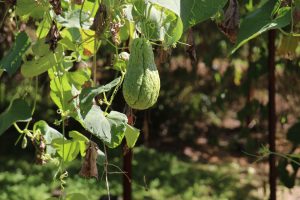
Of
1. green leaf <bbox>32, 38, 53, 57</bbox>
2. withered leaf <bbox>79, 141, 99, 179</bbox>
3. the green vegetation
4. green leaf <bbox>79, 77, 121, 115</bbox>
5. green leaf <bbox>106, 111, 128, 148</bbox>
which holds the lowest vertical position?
the green vegetation

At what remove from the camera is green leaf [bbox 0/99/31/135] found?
106 centimetres

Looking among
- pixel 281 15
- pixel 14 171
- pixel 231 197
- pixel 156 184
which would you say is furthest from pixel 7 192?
pixel 281 15

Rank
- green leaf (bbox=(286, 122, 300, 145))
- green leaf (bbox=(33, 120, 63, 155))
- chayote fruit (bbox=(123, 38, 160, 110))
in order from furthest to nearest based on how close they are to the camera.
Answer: green leaf (bbox=(286, 122, 300, 145)), green leaf (bbox=(33, 120, 63, 155)), chayote fruit (bbox=(123, 38, 160, 110))

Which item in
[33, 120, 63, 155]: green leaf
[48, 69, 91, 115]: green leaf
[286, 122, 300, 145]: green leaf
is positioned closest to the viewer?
[48, 69, 91, 115]: green leaf

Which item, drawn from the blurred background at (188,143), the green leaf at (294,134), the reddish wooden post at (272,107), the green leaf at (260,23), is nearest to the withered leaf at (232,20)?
the green leaf at (260,23)

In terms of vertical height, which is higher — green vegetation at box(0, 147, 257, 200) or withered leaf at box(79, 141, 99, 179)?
withered leaf at box(79, 141, 99, 179)

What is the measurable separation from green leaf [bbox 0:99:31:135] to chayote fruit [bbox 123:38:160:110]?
287mm

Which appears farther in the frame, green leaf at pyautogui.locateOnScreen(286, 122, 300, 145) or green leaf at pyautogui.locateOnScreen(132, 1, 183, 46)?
green leaf at pyautogui.locateOnScreen(286, 122, 300, 145)

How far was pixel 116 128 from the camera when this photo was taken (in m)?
0.98

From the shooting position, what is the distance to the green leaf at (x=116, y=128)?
0.97 m

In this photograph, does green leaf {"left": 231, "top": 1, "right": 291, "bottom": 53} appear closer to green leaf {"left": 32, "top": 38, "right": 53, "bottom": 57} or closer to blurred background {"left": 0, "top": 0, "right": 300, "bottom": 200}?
green leaf {"left": 32, "top": 38, "right": 53, "bottom": 57}

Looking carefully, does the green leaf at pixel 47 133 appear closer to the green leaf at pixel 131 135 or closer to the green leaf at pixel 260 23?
the green leaf at pixel 131 135

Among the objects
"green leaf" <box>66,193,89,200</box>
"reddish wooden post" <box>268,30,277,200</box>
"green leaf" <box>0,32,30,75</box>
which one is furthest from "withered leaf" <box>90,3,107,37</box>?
"reddish wooden post" <box>268,30,277,200</box>

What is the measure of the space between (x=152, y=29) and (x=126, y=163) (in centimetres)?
57
